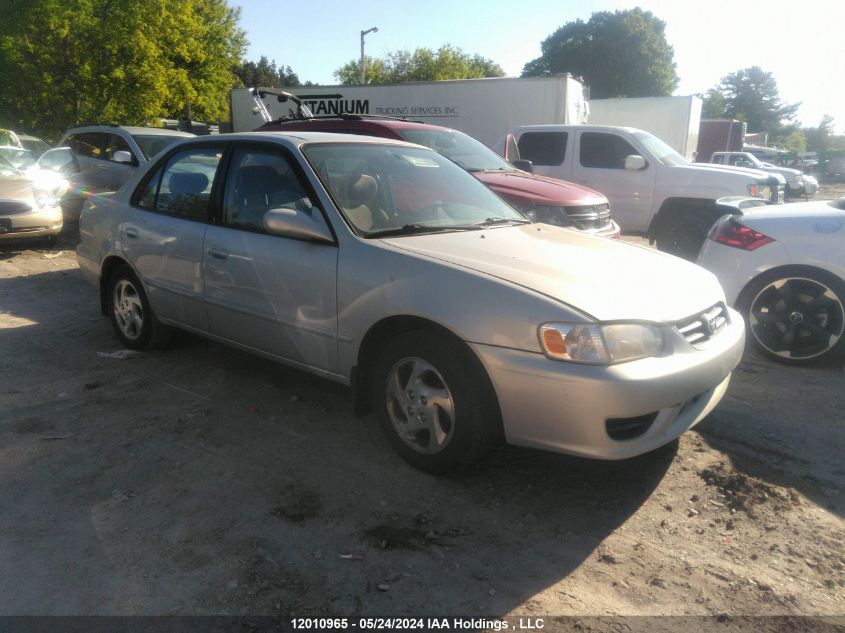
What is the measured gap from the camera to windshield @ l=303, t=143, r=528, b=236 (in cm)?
386

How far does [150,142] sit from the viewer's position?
10.9 m

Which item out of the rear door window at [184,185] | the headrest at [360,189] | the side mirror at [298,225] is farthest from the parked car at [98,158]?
the side mirror at [298,225]

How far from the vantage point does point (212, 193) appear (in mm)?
4410

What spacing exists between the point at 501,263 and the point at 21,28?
61.6ft

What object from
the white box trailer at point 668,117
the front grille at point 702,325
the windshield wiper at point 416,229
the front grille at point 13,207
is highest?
the white box trailer at point 668,117

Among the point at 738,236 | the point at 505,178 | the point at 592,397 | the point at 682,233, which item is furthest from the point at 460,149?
the point at 592,397

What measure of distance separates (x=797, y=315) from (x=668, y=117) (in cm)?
1476

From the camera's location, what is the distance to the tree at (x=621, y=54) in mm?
57719

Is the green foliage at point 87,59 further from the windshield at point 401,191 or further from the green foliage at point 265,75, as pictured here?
the green foliage at point 265,75

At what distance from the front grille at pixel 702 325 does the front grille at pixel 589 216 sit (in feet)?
12.3

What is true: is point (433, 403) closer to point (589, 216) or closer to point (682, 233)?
point (589, 216)

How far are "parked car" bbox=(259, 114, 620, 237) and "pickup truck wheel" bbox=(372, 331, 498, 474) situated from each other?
3.99 metres

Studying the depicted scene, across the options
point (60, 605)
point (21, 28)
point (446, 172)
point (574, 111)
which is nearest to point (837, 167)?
point (574, 111)

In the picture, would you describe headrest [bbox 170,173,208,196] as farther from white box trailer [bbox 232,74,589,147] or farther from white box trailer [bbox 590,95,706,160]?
white box trailer [bbox 590,95,706,160]
